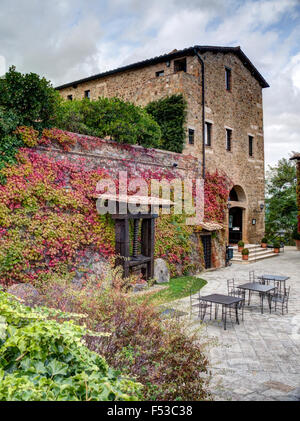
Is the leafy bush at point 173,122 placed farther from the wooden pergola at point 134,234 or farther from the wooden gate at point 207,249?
the wooden pergola at point 134,234

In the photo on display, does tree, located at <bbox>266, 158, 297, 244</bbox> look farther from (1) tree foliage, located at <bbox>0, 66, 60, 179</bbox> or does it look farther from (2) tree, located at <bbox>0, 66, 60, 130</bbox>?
(1) tree foliage, located at <bbox>0, 66, 60, 179</bbox>

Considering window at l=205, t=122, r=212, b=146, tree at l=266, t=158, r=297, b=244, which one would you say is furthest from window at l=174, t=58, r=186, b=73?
tree at l=266, t=158, r=297, b=244

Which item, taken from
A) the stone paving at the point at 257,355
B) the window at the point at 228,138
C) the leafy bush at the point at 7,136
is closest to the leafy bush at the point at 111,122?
the leafy bush at the point at 7,136

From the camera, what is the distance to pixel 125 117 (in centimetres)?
1202

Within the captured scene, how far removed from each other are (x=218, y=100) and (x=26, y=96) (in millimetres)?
11779

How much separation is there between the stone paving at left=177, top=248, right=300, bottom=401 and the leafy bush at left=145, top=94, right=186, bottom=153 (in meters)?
8.23

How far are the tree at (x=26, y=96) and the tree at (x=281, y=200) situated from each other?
21717 millimetres

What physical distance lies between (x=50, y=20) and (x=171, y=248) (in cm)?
847

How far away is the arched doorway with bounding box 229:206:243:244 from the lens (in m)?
20.3

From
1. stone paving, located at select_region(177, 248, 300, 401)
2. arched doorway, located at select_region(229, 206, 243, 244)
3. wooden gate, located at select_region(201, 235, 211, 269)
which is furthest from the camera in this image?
arched doorway, located at select_region(229, 206, 243, 244)

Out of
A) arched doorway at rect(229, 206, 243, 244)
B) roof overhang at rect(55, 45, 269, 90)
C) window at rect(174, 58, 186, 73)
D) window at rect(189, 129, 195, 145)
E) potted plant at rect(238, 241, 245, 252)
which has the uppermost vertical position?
roof overhang at rect(55, 45, 269, 90)

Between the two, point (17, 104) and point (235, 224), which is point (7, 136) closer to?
point (17, 104)

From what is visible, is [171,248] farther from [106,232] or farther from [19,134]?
[19,134]

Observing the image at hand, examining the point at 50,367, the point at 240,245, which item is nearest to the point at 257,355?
the point at 50,367
